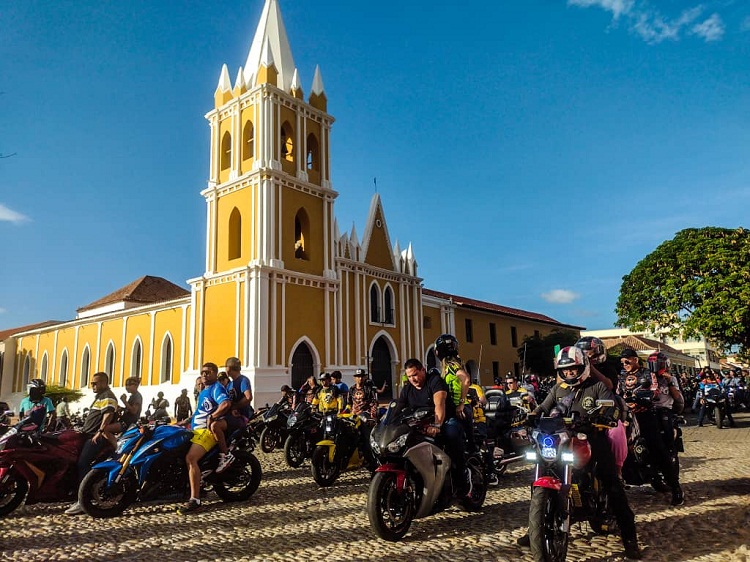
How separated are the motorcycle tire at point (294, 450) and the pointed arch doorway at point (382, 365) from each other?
57.2ft

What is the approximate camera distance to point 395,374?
28969mm

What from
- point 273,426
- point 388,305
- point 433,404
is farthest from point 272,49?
point 433,404

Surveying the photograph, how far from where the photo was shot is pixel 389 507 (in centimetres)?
511

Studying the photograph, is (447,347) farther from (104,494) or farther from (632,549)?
(104,494)

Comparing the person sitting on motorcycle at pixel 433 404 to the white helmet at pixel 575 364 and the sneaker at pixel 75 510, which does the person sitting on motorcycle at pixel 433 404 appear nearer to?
the white helmet at pixel 575 364

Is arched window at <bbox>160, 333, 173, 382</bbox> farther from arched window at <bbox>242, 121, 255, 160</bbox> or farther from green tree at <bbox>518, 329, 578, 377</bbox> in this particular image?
green tree at <bbox>518, 329, 578, 377</bbox>

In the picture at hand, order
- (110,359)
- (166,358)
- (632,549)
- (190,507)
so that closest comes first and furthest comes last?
(632,549) → (190,507) → (166,358) → (110,359)

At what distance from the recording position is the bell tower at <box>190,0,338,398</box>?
23.0 meters

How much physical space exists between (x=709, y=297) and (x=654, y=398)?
20504 millimetres

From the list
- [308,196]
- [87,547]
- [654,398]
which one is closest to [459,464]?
[654,398]

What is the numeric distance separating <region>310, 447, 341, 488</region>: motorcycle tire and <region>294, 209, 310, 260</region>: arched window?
18153 millimetres

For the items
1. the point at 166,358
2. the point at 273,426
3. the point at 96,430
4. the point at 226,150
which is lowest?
the point at 273,426

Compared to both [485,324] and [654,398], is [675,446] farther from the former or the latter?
[485,324]

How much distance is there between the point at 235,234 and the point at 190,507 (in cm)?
2003
